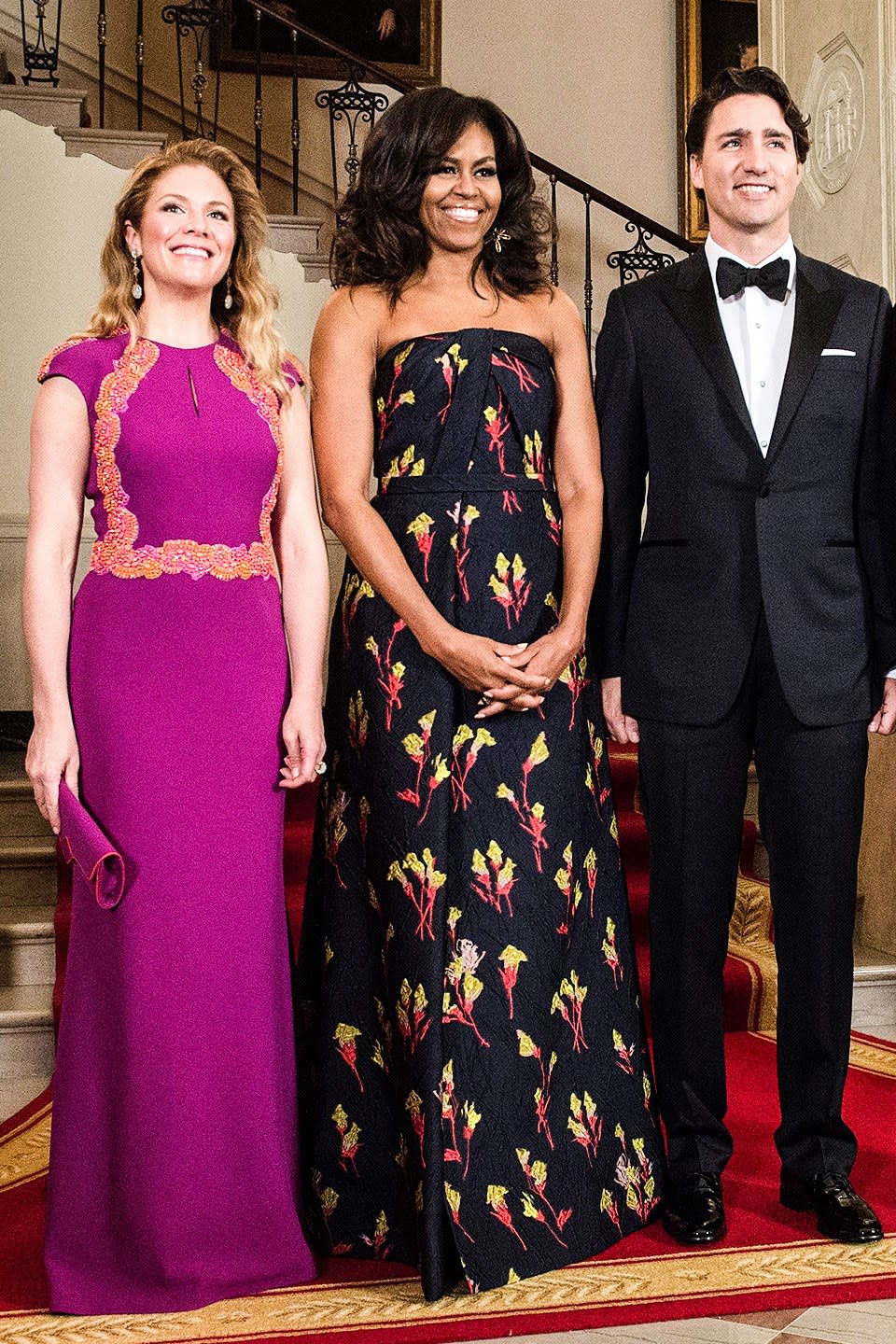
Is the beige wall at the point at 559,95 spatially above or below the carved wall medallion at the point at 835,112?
above

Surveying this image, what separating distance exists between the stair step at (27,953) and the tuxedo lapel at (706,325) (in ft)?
7.61

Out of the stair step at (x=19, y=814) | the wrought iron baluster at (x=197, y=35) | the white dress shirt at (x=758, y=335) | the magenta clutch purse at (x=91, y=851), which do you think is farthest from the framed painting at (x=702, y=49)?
the magenta clutch purse at (x=91, y=851)

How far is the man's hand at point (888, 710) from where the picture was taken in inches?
99.0

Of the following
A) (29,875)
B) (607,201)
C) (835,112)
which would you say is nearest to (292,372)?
(29,875)

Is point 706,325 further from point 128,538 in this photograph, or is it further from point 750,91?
point 128,538

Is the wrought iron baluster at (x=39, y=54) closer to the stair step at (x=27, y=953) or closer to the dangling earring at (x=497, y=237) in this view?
the stair step at (x=27, y=953)

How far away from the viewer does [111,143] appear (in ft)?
18.8

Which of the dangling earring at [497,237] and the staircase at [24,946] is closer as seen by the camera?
the dangling earring at [497,237]

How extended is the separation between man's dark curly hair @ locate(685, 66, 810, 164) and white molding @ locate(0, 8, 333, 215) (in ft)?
17.7

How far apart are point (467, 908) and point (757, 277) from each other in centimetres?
118

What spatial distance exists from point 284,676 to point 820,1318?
1312 millimetres

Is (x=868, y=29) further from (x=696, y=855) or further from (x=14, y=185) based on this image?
(x=14, y=185)

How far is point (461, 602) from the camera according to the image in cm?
239

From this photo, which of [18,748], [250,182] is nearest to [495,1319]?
[250,182]
